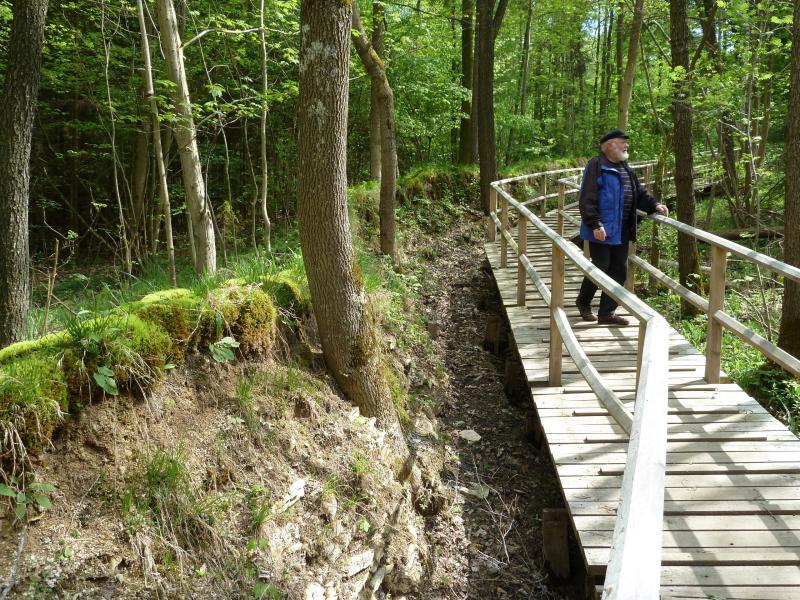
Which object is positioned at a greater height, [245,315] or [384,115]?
[384,115]

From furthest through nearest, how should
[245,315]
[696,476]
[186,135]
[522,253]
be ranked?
[522,253] < [186,135] < [245,315] < [696,476]

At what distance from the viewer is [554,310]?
5160 mm

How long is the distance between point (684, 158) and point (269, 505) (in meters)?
8.24

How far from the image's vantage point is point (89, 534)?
268 cm

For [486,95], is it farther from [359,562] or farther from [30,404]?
[30,404]

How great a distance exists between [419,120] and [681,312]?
10.1 m

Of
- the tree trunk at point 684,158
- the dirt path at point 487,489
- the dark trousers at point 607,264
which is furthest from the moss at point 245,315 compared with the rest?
the tree trunk at point 684,158

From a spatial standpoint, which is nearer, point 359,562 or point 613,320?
point 359,562

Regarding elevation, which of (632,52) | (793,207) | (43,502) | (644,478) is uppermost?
(632,52)

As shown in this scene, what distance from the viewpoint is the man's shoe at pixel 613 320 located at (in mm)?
6555

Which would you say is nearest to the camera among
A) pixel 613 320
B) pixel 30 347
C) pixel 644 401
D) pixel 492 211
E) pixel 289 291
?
pixel 644 401

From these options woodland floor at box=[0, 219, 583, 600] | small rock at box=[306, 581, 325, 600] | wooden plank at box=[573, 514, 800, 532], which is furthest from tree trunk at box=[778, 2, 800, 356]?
small rock at box=[306, 581, 325, 600]

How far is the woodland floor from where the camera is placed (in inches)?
106

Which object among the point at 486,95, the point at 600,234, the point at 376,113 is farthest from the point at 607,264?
A: the point at 486,95
